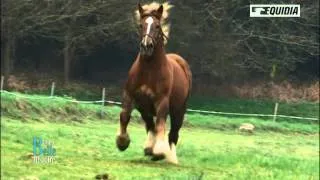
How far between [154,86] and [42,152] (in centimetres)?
108

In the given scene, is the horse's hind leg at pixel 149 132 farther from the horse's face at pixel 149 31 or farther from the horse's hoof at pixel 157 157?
the horse's face at pixel 149 31

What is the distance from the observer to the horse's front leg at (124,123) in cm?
476

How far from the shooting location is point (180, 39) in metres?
5.48

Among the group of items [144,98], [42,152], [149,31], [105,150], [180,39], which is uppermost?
[149,31]

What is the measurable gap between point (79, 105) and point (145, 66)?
3.13m

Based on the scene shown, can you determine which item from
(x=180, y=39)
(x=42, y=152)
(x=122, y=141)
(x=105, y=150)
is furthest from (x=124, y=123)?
(x=105, y=150)

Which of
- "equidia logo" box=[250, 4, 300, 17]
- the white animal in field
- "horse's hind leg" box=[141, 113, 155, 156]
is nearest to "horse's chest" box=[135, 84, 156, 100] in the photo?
"horse's hind leg" box=[141, 113, 155, 156]

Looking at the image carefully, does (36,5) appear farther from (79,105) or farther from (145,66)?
(79,105)

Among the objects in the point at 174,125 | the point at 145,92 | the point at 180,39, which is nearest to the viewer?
the point at 145,92

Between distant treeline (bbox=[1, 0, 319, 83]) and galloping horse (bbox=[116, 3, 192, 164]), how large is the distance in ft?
0.54

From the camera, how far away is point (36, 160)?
457cm

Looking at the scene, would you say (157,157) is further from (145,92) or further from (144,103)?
(145,92)

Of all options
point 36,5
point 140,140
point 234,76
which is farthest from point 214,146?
point 36,5

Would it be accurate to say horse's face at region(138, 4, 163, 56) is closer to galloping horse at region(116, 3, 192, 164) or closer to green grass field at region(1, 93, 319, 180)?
galloping horse at region(116, 3, 192, 164)
